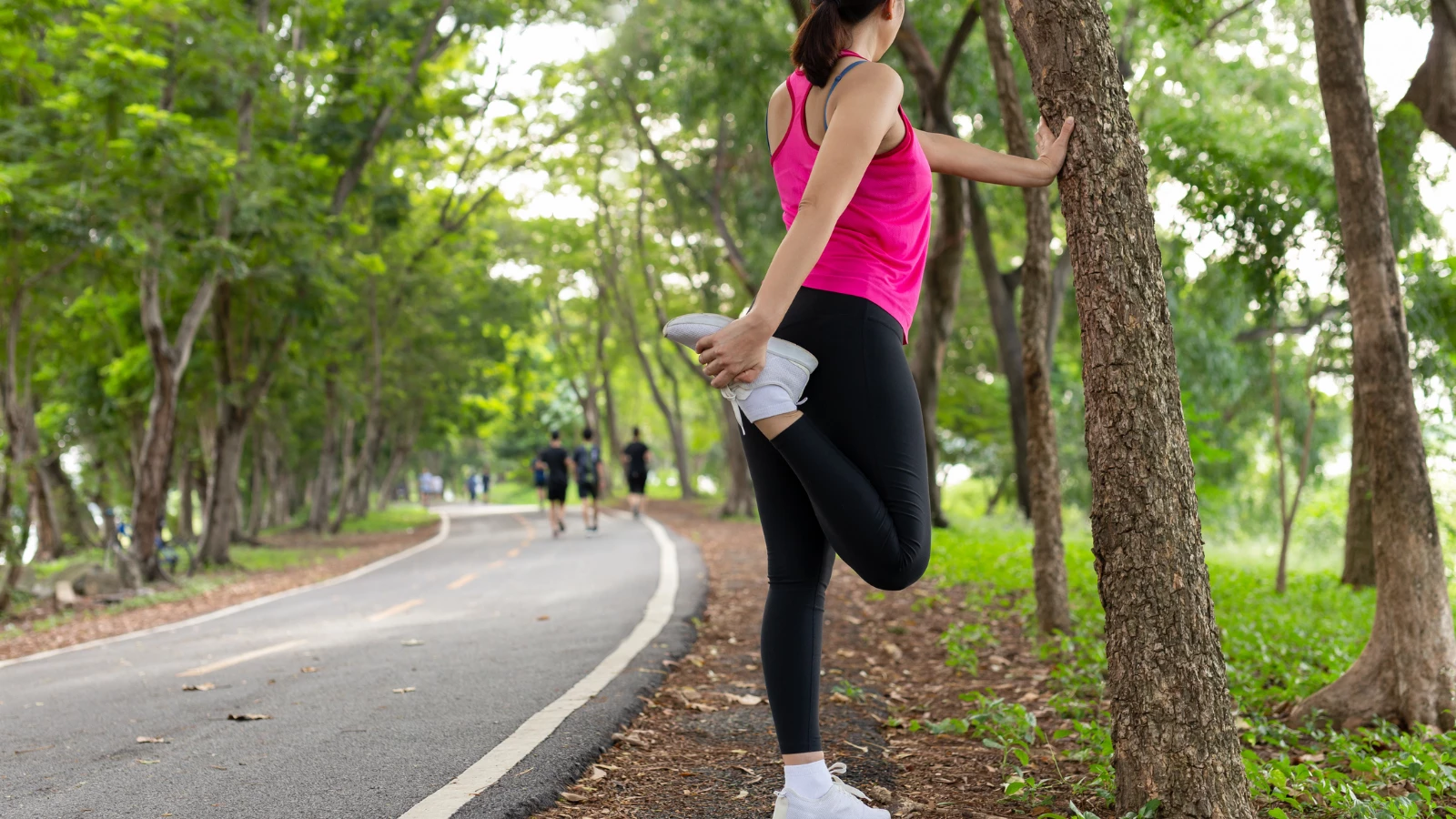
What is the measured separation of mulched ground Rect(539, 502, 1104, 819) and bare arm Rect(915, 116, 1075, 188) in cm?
184

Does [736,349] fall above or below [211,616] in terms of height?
above

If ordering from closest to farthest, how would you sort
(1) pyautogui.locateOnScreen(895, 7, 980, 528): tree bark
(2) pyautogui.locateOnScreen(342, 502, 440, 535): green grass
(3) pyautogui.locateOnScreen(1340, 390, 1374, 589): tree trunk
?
(3) pyautogui.locateOnScreen(1340, 390, 1374, 589): tree trunk, (1) pyautogui.locateOnScreen(895, 7, 980, 528): tree bark, (2) pyautogui.locateOnScreen(342, 502, 440, 535): green grass

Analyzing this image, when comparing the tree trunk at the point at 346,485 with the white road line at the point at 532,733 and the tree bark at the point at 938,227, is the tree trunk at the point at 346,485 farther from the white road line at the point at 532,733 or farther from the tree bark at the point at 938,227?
the white road line at the point at 532,733

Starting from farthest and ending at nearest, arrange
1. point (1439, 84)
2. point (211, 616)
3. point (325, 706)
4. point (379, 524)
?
point (379, 524) < point (211, 616) < point (1439, 84) < point (325, 706)

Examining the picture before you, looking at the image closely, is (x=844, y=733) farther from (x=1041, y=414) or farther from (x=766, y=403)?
(x=1041, y=414)

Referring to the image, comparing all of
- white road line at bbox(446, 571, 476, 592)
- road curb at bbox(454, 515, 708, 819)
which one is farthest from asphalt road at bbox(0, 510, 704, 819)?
white road line at bbox(446, 571, 476, 592)

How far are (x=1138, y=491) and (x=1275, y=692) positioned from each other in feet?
10.3

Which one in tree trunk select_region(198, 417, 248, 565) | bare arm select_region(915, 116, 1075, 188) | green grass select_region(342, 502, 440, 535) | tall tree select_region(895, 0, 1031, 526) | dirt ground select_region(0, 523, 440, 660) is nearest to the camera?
bare arm select_region(915, 116, 1075, 188)

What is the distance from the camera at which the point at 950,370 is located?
26.9 meters

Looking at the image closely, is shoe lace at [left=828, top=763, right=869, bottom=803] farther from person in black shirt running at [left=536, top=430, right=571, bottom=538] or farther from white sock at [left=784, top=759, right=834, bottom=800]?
person in black shirt running at [left=536, top=430, right=571, bottom=538]

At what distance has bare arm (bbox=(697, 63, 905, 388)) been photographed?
8.33 feet

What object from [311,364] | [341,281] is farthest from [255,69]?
[311,364]

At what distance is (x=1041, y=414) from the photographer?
714 cm

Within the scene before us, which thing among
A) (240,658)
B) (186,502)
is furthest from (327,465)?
(240,658)
